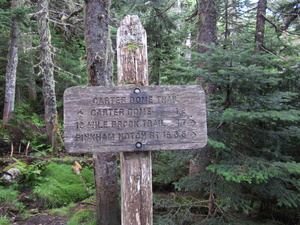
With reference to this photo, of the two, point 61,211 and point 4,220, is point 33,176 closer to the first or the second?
point 61,211

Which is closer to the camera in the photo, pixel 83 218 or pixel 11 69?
pixel 83 218

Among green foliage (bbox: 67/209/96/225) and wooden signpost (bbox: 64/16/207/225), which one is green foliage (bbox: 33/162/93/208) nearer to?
green foliage (bbox: 67/209/96/225)

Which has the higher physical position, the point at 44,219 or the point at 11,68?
the point at 11,68

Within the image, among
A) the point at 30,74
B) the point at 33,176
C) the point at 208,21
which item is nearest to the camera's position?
the point at 208,21

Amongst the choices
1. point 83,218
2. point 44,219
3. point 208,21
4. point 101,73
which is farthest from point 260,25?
point 44,219

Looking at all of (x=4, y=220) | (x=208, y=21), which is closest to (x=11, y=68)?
(x=4, y=220)

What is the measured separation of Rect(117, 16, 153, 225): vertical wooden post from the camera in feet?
6.81

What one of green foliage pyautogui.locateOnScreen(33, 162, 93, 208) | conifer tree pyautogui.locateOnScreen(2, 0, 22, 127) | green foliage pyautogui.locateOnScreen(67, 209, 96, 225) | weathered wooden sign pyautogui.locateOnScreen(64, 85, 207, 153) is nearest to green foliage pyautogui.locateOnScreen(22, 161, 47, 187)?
green foliage pyautogui.locateOnScreen(33, 162, 93, 208)

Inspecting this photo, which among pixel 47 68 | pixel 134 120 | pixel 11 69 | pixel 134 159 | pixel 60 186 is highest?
pixel 11 69

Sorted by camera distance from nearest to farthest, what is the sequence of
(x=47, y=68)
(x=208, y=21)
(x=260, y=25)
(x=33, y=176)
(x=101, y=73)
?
(x=101, y=73)
(x=260, y=25)
(x=208, y=21)
(x=33, y=176)
(x=47, y=68)

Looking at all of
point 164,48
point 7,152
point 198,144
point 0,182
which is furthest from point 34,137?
point 198,144

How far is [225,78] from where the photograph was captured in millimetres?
3443

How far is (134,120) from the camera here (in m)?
1.91

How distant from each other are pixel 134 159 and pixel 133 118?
419 millimetres
